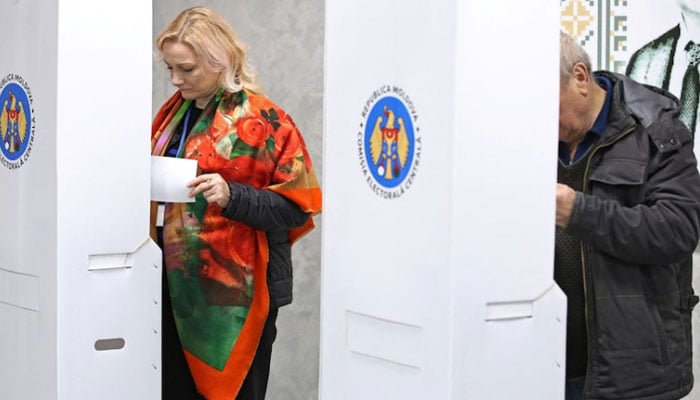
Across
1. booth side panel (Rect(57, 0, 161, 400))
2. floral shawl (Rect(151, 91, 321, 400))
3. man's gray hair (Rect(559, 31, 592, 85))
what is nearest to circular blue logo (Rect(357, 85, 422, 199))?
man's gray hair (Rect(559, 31, 592, 85))

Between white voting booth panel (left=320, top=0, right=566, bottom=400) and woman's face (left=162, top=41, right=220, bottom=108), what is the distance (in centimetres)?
80

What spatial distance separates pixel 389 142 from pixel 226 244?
0.95 metres

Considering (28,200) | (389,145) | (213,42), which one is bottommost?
(28,200)

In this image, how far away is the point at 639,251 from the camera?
79.4 inches

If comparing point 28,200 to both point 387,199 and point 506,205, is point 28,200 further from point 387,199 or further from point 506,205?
point 506,205

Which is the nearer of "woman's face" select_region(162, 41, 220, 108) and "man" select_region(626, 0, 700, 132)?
"woman's face" select_region(162, 41, 220, 108)

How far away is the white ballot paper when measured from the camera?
8.30ft

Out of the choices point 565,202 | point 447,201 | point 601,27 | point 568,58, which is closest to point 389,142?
point 447,201

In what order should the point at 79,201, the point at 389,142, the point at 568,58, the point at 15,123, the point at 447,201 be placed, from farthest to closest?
1. the point at 15,123
2. the point at 79,201
3. the point at 568,58
4. the point at 389,142
5. the point at 447,201

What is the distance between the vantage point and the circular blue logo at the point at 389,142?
5.92 feet

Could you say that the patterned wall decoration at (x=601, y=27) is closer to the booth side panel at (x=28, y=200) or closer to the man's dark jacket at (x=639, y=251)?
the man's dark jacket at (x=639, y=251)

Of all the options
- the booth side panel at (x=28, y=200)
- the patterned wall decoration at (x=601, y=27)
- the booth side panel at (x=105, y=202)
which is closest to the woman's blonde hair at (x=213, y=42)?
the booth side panel at (x=105, y=202)

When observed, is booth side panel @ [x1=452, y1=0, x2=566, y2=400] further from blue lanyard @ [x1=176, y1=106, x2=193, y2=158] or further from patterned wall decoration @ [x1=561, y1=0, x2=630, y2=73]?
patterned wall decoration @ [x1=561, y1=0, x2=630, y2=73]

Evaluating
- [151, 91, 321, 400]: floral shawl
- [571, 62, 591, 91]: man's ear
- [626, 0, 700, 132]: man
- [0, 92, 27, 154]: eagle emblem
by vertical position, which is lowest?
[151, 91, 321, 400]: floral shawl
